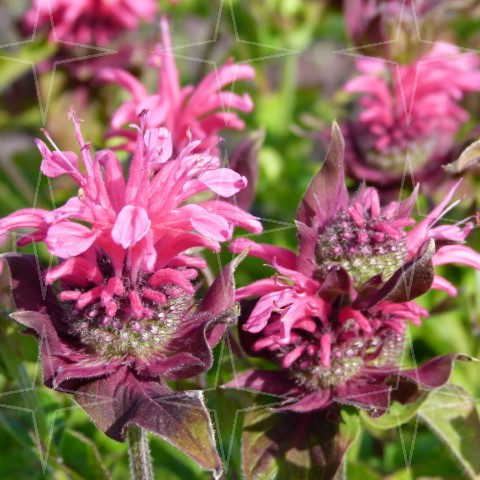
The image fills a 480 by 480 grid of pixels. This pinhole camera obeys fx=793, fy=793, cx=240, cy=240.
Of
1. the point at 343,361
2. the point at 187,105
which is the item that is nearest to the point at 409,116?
the point at 187,105

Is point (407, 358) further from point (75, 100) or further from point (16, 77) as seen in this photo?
point (16, 77)

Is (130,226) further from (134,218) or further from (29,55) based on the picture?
(29,55)

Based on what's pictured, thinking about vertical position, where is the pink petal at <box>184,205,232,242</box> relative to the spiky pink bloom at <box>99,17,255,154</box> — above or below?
above

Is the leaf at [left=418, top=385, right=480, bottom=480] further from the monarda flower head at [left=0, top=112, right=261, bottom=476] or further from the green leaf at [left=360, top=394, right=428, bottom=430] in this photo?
the monarda flower head at [left=0, top=112, right=261, bottom=476]

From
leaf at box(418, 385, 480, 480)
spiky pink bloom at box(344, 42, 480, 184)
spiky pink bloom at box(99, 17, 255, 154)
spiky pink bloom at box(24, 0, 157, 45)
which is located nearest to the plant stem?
leaf at box(418, 385, 480, 480)

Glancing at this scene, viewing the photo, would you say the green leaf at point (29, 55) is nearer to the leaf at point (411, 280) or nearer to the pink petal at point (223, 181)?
the pink petal at point (223, 181)

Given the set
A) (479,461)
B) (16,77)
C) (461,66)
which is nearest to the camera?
(479,461)

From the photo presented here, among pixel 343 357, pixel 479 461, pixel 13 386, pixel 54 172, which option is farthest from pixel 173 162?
pixel 479 461
